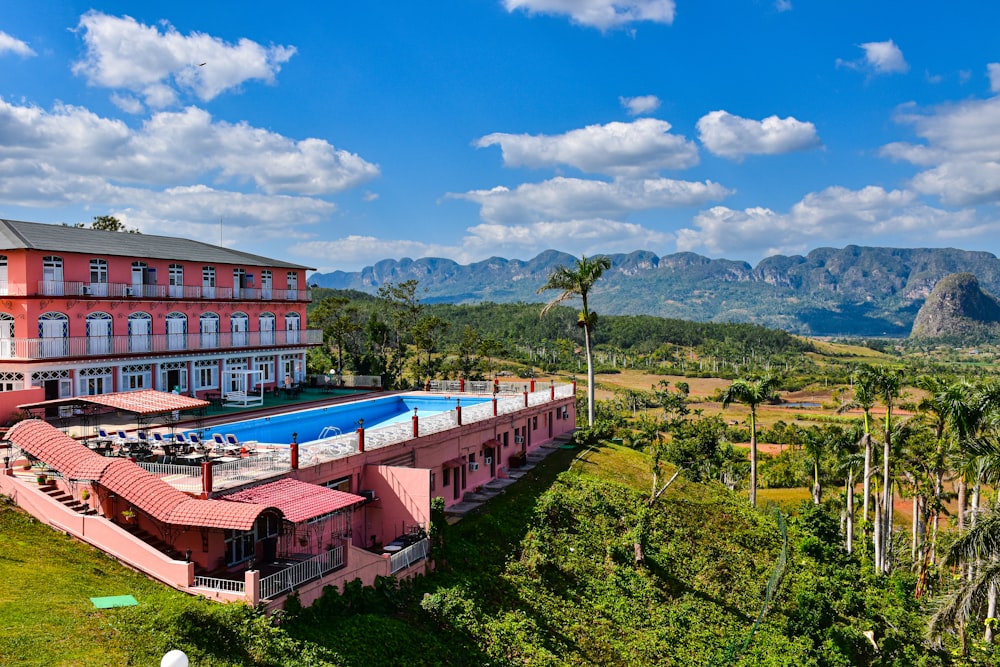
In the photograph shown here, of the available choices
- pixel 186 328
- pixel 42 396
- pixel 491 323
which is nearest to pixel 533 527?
pixel 42 396

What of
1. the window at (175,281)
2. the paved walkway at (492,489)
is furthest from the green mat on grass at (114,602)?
the window at (175,281)

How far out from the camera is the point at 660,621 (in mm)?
21297

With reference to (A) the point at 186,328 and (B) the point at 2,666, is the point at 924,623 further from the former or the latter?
(A) the point at 186,328

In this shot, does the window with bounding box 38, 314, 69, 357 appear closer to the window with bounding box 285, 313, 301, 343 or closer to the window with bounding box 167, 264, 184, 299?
the window with bounding box 167, 264, 184, 299

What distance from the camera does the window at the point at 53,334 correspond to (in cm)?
2561

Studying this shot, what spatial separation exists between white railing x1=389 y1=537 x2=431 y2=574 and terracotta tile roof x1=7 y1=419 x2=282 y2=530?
392 cm

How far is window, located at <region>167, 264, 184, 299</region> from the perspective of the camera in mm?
31203

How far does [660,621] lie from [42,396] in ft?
66.7

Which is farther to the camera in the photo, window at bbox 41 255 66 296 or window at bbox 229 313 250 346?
window at bbox 229 313 250 346

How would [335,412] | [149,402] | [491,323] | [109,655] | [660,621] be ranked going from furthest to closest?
1. [491,323]
2. [335,412]
3. [660,621]
4. [149,402]
5. [109,655]

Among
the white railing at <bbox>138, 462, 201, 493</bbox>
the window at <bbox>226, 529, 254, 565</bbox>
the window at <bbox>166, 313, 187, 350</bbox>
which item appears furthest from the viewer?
the window at <bbox>166, 313, 187, 350</bbox>

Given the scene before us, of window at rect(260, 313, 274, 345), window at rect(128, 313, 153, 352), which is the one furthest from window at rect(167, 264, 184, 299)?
window at rect(260, 313, 274, 345)

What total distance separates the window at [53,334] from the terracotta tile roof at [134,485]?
9.98 meters

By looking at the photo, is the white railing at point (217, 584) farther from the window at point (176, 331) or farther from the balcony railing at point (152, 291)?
the window at point (176, 331)
